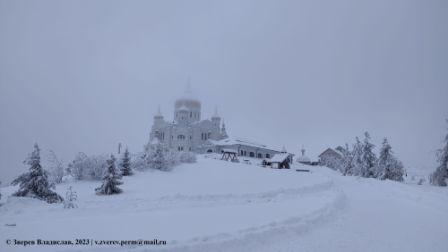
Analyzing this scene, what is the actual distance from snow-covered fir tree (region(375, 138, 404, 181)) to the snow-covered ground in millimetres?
27263

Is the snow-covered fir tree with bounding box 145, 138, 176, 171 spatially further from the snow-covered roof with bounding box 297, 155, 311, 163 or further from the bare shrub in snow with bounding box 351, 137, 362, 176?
the snow-covered roof with bounding box 297, 155, 311, 163

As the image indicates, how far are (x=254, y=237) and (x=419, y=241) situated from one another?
6.11m

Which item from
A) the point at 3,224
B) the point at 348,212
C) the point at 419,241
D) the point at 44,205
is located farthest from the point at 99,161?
the point at 419,241

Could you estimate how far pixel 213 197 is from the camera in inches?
873

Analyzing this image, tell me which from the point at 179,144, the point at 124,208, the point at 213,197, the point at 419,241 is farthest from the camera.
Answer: the point at 179,144

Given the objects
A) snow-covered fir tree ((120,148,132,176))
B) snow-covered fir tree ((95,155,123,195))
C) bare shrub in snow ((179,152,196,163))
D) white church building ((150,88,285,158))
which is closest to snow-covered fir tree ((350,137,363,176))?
white church building ((150,88,285,158))

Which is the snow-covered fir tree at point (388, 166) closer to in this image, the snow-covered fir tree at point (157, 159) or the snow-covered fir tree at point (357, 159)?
the snow-covered fir tree at point (357, 159)

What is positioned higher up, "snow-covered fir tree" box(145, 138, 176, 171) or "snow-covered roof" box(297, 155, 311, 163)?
"snow-covered roof" box(297, 155, 311, 163)

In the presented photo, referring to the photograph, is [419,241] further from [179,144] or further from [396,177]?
[179,144]

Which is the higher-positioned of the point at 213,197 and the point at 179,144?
the point at 179,144

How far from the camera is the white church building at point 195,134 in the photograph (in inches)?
3035

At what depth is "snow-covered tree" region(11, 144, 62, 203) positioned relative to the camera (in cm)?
2072

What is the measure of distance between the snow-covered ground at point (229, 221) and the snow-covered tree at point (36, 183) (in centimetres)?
156

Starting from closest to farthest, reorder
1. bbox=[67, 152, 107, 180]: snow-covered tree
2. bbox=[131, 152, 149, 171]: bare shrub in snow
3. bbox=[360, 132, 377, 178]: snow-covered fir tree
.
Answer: bbox=[67, 152, 107, 180]: snow-covered tree
bbox=[131, 152, 149, 171]: bare shrub in snow
bbox=[360, 132, 377, 178]: snow-covered fir tree
